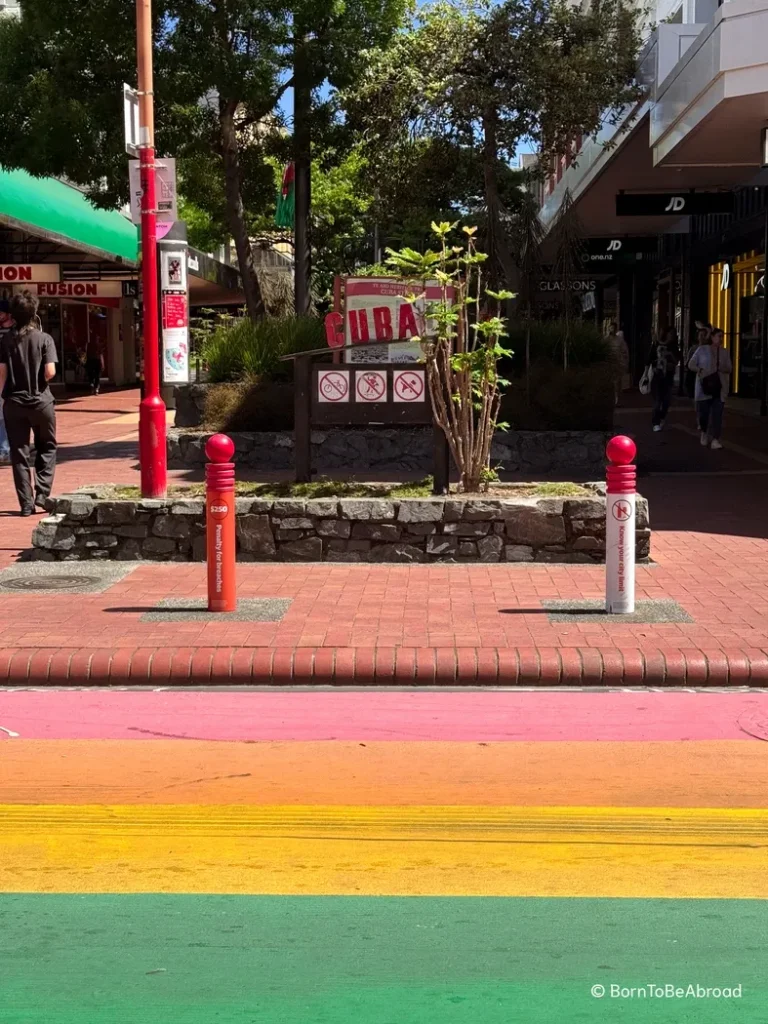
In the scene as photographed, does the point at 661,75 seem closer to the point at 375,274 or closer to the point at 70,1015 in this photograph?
the point at 375,274

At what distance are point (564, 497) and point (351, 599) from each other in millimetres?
2319

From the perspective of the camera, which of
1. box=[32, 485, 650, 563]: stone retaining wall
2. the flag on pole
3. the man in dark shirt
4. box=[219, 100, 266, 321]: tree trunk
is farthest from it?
the flag on pole

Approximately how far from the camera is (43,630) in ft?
27.1

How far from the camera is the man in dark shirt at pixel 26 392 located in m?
13.0

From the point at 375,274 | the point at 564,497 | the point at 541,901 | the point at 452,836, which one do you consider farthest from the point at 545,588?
the point at 375,274

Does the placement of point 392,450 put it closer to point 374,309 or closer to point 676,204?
point 374,309

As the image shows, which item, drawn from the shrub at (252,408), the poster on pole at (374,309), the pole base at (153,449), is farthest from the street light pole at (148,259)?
the shrub at (252,408)

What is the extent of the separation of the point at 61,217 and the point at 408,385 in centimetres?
2260

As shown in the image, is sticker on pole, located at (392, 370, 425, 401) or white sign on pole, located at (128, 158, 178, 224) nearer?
white sign on pole, located at (128, 158, 178, 224)

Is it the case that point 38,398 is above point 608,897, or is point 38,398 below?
above

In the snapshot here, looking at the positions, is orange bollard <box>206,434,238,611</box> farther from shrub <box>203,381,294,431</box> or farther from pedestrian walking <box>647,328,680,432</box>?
pedestrian walking <box>647,328,680,432</box>

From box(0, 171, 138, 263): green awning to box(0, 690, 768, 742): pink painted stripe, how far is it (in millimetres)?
22380

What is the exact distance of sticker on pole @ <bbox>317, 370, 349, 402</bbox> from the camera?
1184cm

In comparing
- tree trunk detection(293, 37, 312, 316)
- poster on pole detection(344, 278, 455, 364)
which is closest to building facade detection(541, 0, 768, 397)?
poster on pole detection(344, 278, 455, 364)
